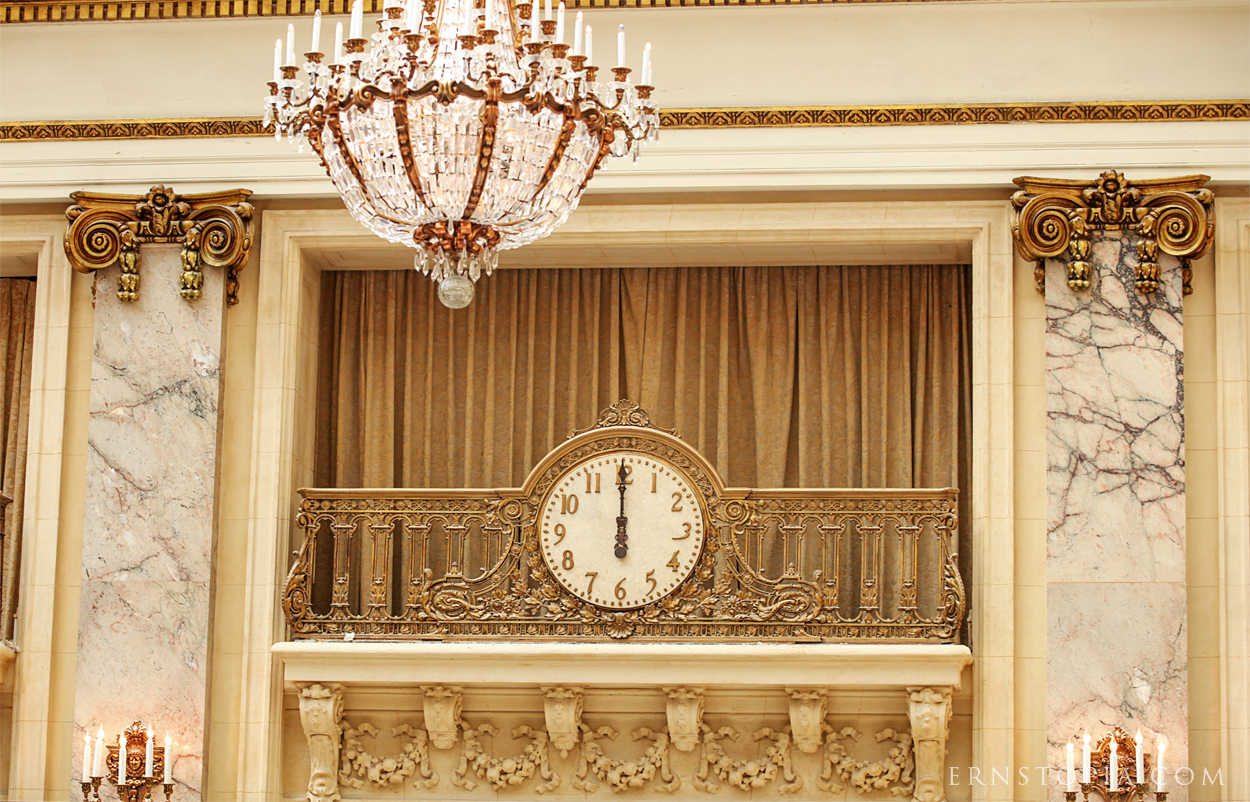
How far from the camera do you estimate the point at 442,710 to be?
771 cm

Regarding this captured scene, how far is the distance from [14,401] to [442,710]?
10.3 feet

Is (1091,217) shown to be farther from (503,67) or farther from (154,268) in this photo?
(154,268)

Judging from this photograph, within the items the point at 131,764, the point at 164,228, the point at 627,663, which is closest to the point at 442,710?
the point at 627,663

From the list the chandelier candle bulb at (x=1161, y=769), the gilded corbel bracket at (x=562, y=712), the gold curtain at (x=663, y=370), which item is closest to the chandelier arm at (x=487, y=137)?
the gilded corbel bracket at (x=562, y=712)

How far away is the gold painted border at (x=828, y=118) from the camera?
25.5 feet

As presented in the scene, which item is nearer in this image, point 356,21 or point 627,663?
point 356,21

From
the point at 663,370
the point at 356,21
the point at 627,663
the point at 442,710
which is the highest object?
the point at 356,21

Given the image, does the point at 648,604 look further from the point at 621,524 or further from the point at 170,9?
the point at 170,9

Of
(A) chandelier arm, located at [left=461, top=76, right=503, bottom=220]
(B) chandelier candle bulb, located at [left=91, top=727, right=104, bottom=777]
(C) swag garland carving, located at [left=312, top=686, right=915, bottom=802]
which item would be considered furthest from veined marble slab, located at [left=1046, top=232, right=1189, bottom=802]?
(B) chandelier candle bulb, located at [left=91, top=727, right=104, bottom=777]

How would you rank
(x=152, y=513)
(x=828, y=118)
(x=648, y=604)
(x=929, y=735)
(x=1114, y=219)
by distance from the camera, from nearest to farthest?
(x=929, y=735) < (x=648, y=604) < (x=1114, y=219) < (x=152, y=513) < (x=828, y=118)

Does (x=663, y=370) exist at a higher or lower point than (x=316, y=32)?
lower

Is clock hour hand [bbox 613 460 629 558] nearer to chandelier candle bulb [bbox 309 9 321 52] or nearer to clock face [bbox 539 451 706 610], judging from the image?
clock face [bbox 539 451 706 610]

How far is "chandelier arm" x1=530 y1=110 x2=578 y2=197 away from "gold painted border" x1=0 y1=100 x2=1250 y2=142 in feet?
9.67

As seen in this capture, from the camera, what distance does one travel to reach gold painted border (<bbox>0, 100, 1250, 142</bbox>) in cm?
777
